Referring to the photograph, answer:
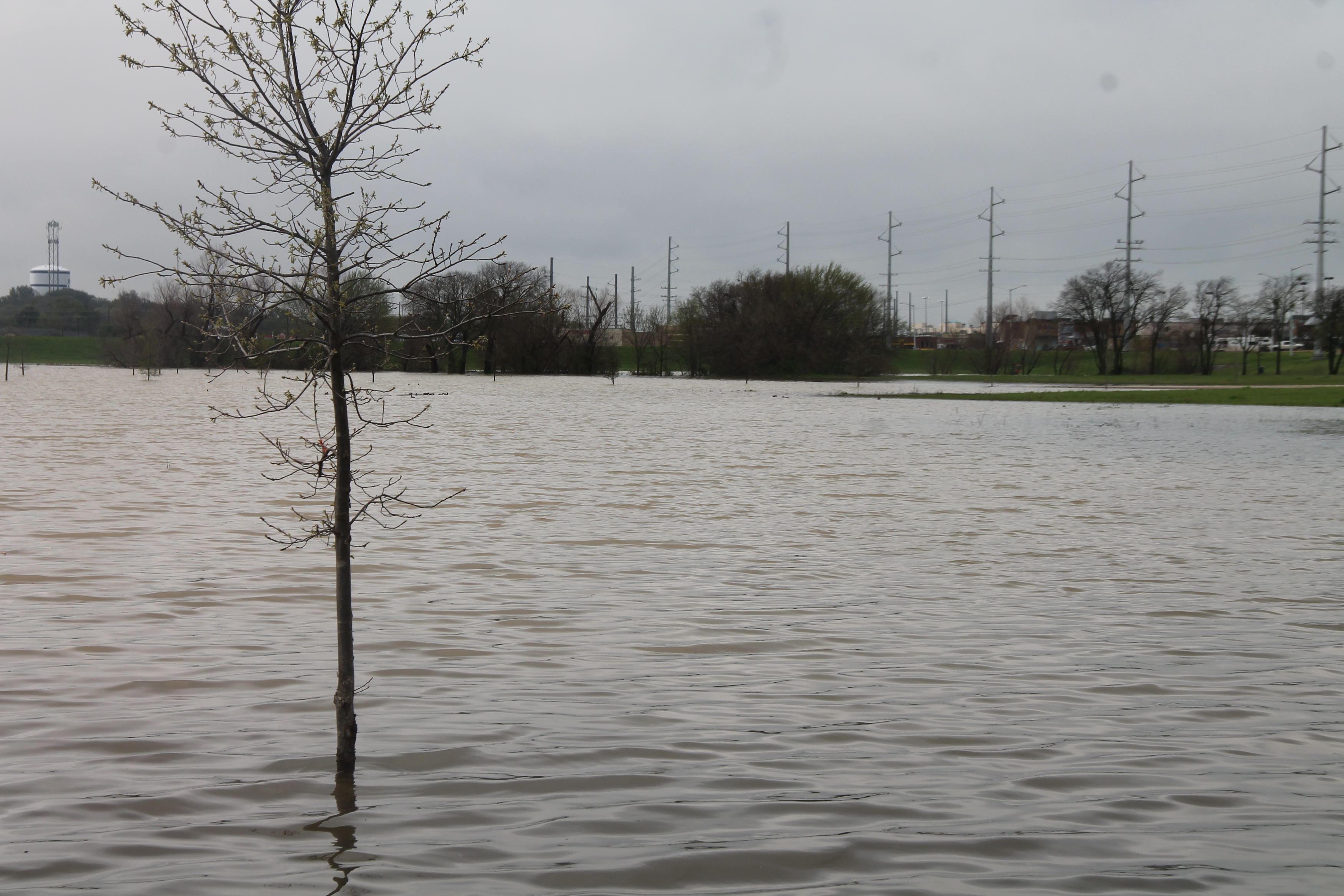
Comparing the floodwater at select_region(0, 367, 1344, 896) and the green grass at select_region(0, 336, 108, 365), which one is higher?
the green grass at select_region(0, 336, 108, 365)

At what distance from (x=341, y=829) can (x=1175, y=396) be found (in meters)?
56.5

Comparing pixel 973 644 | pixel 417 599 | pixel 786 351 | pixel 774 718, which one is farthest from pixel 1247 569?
pixel 786 351

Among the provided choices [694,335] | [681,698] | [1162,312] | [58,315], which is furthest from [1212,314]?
[58,315]

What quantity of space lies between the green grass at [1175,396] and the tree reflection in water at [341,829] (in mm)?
49926

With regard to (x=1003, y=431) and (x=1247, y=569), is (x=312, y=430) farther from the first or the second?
(x=1247, y=569)

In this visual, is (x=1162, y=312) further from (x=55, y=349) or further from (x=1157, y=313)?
(x=55, y=349)

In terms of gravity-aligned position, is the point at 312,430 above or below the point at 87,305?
below

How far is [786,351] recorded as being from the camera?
101750mm

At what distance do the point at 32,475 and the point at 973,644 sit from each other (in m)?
16.5

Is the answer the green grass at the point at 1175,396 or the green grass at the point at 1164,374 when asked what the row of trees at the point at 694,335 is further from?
the green grass at the point at 1175,396

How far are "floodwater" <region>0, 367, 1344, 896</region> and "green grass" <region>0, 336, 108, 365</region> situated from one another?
143 m

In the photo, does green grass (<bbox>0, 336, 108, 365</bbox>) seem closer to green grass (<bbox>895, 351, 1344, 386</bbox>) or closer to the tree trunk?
green grass (<bbox>895, 351, 1344, 386</bbox>)

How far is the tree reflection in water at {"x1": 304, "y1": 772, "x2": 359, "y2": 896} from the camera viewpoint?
464cm

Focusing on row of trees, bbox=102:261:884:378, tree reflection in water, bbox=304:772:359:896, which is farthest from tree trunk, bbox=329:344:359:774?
row of trees, bbox=102:261:884:378
